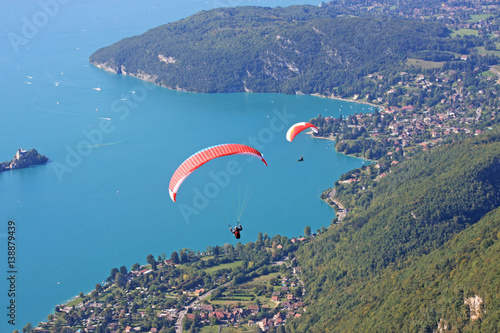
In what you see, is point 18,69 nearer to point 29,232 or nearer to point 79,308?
point 29,232

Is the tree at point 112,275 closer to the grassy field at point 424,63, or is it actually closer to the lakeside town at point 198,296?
the lakeside town at point 198,296

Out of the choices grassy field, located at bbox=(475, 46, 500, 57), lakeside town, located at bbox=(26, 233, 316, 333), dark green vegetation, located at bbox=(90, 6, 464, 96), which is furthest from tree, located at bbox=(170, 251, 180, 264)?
grassy field, located at bbox=(475, 46, 500, 57)

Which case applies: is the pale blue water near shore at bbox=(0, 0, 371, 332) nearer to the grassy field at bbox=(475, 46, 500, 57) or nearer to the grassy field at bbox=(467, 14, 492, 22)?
the grassy field at bbox=(475, 46, 500, 57)

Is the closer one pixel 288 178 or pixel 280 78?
pixel 288 178

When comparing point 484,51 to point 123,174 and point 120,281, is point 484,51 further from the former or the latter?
point 120,281

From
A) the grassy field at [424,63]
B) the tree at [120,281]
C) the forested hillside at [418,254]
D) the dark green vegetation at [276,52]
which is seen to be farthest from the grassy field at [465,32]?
the tree at [120,281]

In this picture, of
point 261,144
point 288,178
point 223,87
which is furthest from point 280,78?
point 288,178
